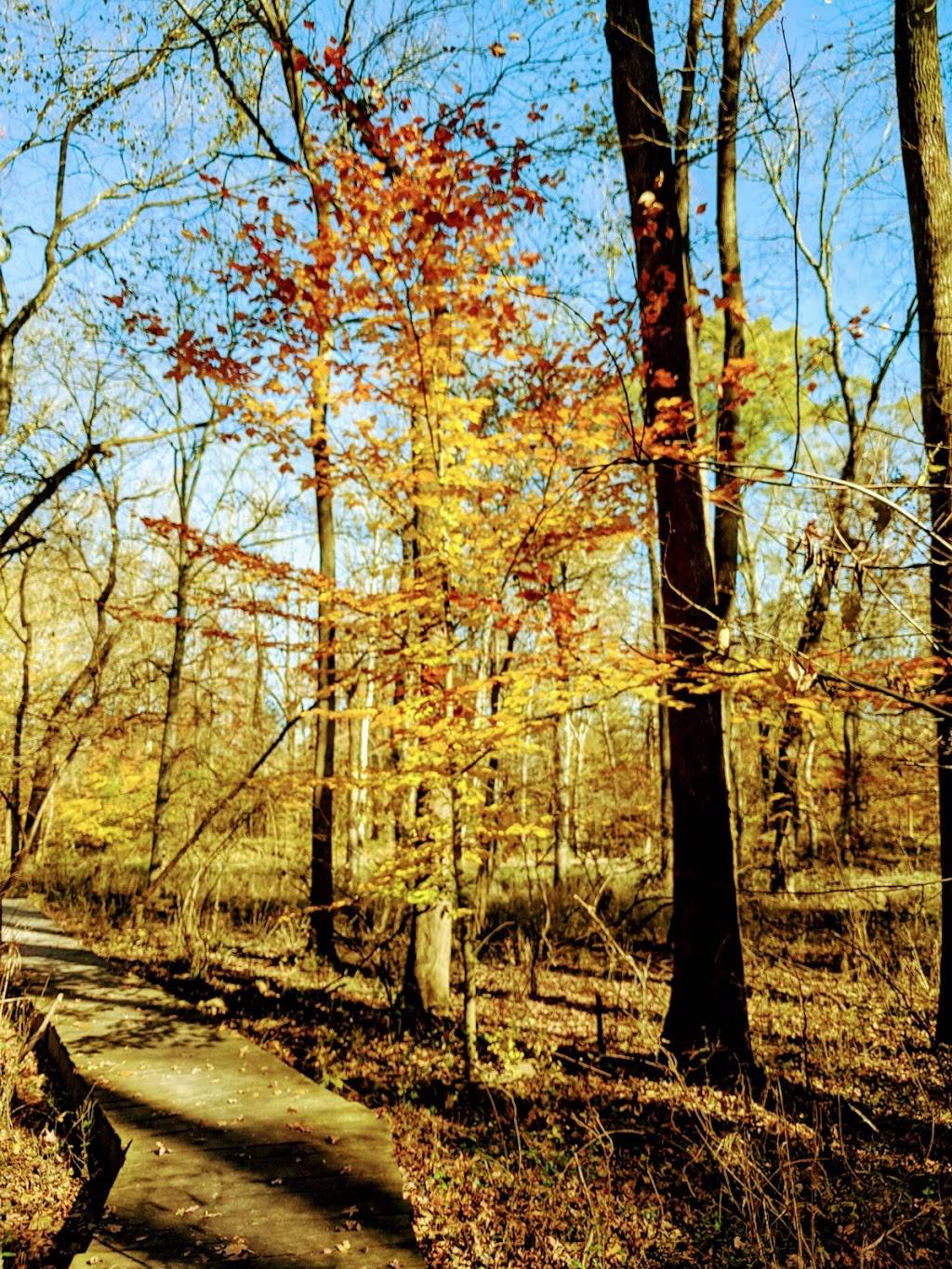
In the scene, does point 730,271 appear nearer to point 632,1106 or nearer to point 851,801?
point 632,1106

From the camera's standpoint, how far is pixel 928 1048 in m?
5.68

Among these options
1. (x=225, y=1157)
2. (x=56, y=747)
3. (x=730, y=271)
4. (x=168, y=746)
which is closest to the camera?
(x=225, y=1157)

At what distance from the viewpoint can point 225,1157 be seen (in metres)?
3.89

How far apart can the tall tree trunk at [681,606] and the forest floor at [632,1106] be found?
489 mm

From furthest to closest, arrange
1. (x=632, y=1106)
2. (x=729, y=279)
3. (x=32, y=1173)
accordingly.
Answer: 1. (x=729, y=279)
2. (x=632, y=1106)
3. (x=32, y=1173)

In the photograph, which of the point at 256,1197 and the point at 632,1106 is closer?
the point at 256,1197

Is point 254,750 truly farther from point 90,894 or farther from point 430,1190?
point 430,1190

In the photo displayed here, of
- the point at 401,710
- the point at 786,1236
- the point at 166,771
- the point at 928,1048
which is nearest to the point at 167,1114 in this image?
the point at 401,710

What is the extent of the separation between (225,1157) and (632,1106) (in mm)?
2783

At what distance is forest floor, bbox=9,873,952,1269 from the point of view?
332cm

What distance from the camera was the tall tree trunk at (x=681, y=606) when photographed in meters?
5.21

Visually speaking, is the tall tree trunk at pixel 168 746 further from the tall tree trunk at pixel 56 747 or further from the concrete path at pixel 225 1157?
the concrete path at pixel 225 1157

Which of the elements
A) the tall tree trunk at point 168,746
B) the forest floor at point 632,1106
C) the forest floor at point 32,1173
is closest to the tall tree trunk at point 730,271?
the forest floor at point 632,1106

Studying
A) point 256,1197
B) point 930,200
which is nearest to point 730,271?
point 930,200
